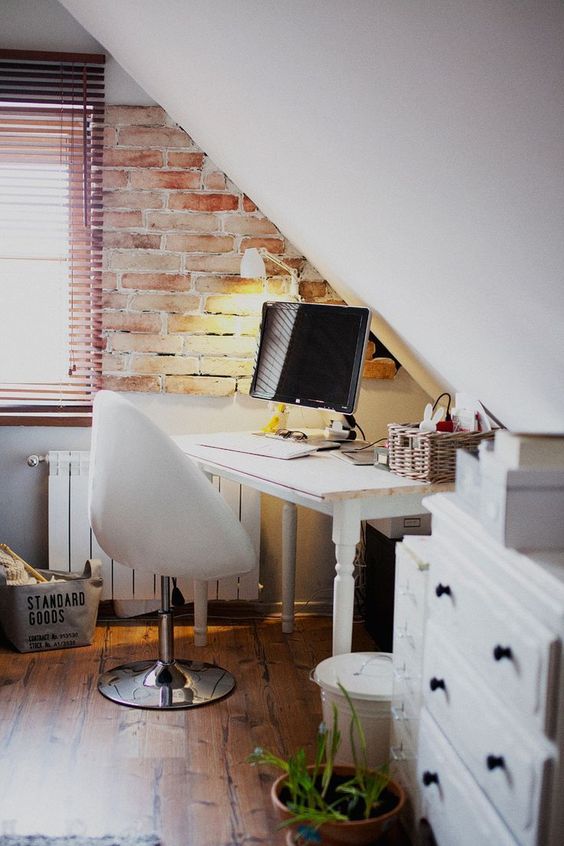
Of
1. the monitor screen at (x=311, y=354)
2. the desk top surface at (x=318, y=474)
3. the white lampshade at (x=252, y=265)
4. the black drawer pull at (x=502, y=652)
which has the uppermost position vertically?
the white lampshade at (x=252, y=265)

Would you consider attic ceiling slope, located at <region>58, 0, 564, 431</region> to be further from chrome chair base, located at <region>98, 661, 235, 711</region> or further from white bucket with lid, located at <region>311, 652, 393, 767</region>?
chrome chair base, located at <region>98, 661, 235, 711</region>

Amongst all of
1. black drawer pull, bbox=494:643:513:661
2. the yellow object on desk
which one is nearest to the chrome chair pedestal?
the yellow object on desk

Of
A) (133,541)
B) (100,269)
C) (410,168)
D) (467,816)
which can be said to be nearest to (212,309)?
(100,269)

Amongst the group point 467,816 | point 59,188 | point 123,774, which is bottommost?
point 123,774

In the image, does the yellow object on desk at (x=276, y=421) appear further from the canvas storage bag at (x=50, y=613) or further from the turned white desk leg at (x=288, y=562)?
the canvas storage bag at (x=50, y=613)

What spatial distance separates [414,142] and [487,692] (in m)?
0.88

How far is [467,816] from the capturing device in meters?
1.59

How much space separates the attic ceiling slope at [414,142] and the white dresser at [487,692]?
0.40m

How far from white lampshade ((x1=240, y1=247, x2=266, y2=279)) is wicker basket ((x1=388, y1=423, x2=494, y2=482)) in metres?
0.92

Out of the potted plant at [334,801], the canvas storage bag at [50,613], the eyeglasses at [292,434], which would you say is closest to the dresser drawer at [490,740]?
the potted plant at [334,801]

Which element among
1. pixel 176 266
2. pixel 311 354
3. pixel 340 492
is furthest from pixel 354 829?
pixel 176 266

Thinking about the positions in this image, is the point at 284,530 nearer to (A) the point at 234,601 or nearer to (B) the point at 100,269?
(A) the point at 234,601

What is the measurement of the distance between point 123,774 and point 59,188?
2.11m

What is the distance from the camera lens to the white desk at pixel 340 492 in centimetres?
248
